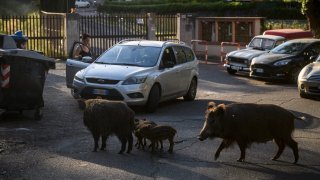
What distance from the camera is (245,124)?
8.76m

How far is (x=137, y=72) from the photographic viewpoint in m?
14.1

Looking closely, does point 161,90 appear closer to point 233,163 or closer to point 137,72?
point 137,72

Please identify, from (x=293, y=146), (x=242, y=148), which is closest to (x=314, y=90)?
(x=293, y=146)

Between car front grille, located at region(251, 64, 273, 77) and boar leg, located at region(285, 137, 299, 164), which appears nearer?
boar leg, located at region(285, 137, 299, 164)

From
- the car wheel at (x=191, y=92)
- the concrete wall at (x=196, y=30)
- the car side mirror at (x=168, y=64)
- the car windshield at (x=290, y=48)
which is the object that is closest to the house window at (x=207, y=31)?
the concrete wall at (x=196, y=30)

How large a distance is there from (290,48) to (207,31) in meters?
10.2

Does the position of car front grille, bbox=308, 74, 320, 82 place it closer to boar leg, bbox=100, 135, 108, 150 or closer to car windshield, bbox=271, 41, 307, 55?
car windshield, bbox=271, 41, 307, 55

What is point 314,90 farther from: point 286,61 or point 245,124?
point 245,124

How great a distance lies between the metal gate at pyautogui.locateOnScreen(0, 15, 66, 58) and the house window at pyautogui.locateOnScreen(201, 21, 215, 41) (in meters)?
7.75

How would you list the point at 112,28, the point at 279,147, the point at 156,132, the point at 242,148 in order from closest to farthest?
the point at 242,148 < the point at 279,147 < the point at 156,132 < the point at 112,28

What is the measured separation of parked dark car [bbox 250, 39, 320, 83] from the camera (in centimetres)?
2141

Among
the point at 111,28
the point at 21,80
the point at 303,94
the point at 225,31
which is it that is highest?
the point at 111,28

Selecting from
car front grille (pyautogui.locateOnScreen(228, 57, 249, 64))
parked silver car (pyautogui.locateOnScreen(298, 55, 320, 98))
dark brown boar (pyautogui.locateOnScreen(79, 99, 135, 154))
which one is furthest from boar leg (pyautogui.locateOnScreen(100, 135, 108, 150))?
car front grille (pyautogui.locateOnScreen(228, 57, 249, 64))

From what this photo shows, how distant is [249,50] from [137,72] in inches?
443
